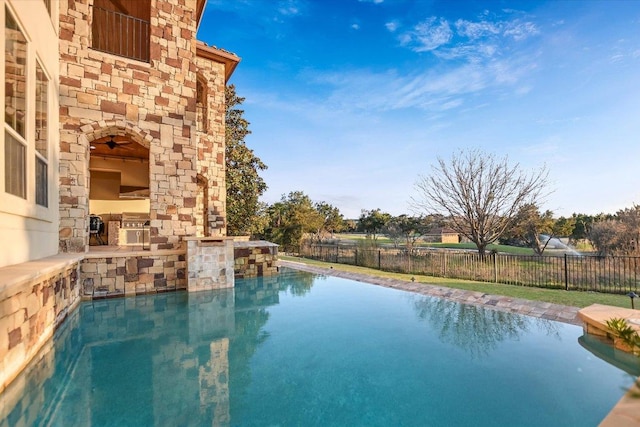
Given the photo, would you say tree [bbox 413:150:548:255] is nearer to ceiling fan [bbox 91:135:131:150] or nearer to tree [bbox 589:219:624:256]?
tree [bbox 589:219:624:256]

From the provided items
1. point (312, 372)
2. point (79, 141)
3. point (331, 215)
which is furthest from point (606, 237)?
point (331, 215)

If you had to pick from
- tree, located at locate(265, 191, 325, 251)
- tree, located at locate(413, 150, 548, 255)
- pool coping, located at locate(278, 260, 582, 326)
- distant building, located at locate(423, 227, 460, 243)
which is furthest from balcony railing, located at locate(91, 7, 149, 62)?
distant building, located at locate(423, 227, 460, 243)

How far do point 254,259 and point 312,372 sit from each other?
7565 millimetres

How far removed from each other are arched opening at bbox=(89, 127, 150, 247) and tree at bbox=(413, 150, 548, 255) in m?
14.5

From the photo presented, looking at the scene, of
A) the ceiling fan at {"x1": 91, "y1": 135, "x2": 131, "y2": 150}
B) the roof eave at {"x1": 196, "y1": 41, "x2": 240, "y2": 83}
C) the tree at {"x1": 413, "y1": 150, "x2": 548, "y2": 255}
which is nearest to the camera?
the ceiling fan at {"x1": 91, "y1": 135, "x2": 131, "y2": 150}

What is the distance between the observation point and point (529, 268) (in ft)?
31.0

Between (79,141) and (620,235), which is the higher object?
(79,141)

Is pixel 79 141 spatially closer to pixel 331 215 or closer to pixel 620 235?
pixel 620 235

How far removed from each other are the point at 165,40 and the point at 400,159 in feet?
49.5

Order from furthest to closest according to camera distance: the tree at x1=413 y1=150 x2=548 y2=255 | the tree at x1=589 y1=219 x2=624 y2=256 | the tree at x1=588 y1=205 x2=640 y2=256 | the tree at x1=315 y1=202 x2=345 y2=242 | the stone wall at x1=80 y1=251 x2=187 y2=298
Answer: the tree at x1=315 y1=202 x2=345 y2=242 < the tree at x1=413 y1=150 x2=548 y2=255 < the tree at x1=589 y1=219 x2=624 y2=256 < the tree at x1=588 y1=205 x2=640 y2=256 < the stone wall at x1=80 y1=251 x2=187 y2=298

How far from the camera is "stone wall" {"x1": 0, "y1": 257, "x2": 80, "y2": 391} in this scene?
120 inches

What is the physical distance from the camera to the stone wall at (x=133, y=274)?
7391 millimetres

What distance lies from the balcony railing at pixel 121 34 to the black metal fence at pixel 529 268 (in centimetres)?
1134

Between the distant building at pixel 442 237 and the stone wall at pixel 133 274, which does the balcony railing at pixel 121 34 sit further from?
the distant building at pixel 442 237
